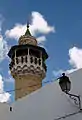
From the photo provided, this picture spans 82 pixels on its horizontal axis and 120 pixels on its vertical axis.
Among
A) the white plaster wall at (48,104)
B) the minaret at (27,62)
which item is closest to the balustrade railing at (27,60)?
the minaret at (27,62)

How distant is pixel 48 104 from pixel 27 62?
1104cm

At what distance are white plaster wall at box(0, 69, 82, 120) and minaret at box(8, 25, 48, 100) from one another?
27.5 feet

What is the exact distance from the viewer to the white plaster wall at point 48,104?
8.65 metres

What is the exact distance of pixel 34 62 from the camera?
2061 cm

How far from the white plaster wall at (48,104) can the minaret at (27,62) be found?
8.37 m

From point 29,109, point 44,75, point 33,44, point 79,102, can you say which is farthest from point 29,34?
point 79,102

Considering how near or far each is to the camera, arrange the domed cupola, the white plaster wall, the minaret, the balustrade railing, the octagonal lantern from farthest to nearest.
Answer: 1. the domed cupola
2. the balustrade railing
3. the minaret
4. the white plaster wall
5. the octagonal lantern

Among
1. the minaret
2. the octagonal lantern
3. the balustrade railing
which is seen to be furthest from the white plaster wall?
the balustrade railing

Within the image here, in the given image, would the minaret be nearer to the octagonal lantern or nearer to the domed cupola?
the domed cupola

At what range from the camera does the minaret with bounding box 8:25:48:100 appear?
64.4ft

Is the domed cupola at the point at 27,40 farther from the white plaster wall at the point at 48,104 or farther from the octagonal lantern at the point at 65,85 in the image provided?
the octagonal lantern at the point at 65,85

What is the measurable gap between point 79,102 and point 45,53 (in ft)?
41.8

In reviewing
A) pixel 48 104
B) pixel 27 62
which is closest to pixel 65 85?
pixel 48 104

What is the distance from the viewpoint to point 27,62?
20.4 metres
